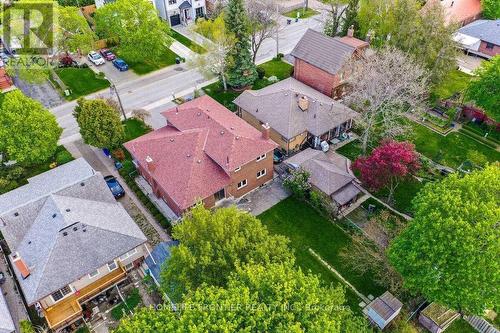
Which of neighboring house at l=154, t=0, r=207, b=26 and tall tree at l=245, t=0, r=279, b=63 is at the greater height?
tall tree at l=245, t=0, r=279, b=63

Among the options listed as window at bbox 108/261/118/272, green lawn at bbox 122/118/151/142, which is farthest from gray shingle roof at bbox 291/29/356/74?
window at bbox 108/261/118/272

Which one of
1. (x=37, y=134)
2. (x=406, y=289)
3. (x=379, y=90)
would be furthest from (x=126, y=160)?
(x=406, y=289)

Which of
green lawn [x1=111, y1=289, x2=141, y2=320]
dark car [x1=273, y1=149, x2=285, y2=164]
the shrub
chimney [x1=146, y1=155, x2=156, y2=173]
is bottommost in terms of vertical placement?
green lawn [x1=111, y1=289, x2=141, y2=320]

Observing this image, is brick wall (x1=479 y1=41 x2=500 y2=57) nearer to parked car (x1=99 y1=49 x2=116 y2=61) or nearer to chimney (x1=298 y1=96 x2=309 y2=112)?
chimney (x1=298 y1=96 x2=309 y2=112)

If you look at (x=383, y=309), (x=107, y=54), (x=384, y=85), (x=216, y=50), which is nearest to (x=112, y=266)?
(x=383, y=309)

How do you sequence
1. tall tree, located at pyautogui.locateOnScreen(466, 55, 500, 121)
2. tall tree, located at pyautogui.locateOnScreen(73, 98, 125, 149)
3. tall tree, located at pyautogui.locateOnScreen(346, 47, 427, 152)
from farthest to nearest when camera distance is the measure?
tall tree, located at pyautogui.locateOnScreen(466, 55, 500, 121)
tall tree, located at pyautogui.locateOnScreen(73, 98, 125, 149)
tall tree, located at pyautogui.locateOnScreen(346, 47, 427, 152)

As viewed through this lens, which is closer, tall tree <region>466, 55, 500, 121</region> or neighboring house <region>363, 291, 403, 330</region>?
neighboring house <region>363, 291, 403, 330</region>
